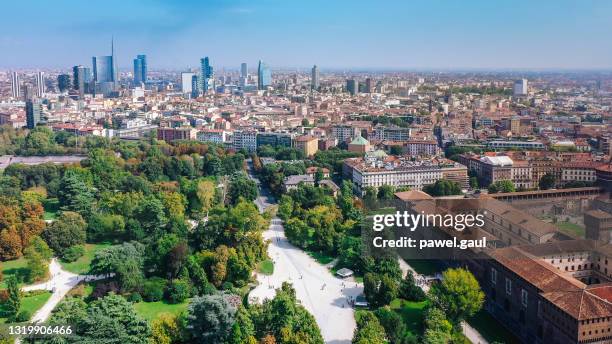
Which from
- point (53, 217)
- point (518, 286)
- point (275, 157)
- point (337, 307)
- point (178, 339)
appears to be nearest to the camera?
point (178, 339)

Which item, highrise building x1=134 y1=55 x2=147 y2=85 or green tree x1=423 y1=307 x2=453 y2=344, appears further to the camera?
highrise building x1=134 y1=55 x2=147 y2=85

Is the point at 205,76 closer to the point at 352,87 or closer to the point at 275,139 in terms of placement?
the point at 352,87

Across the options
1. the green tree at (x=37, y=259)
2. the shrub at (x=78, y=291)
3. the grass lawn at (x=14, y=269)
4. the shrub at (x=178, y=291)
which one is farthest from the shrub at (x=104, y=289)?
the grass lawn at (x=14, y=269)

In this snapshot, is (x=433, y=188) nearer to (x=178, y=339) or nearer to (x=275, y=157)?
(x=275, y=157)

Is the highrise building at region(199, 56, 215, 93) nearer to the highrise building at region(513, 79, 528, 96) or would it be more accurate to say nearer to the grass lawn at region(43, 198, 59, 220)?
the highrise building at region(513, 79, 528, 96)

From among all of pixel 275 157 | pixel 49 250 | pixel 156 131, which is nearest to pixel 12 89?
pixel 156 131

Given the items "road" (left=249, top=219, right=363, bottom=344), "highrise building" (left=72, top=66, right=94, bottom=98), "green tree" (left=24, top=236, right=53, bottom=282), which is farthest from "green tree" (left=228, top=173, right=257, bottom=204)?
"highrise building" (left=72, top=66, right=94, bottom=98)

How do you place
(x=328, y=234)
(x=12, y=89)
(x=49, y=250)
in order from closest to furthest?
(x=49, y=250)
(x=328, y=234)
(x=12, y=89)
